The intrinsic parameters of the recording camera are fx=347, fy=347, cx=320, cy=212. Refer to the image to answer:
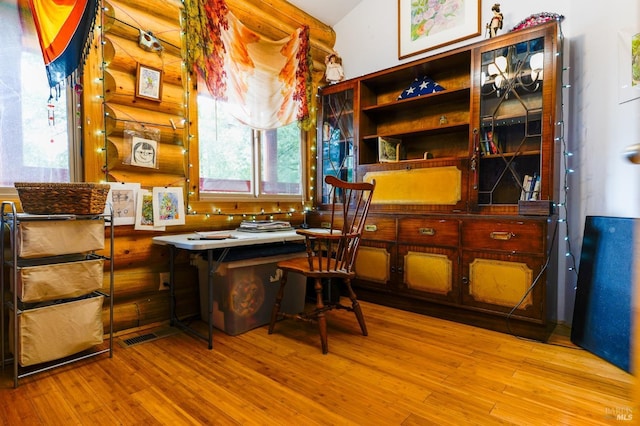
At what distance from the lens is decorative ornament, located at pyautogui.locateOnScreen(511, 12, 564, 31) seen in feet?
7.45

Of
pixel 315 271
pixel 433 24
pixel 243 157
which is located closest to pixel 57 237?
pixel 315 271

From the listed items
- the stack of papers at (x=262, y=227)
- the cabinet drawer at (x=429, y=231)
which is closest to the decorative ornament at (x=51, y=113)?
the stack of papers at (x=262, y=227)

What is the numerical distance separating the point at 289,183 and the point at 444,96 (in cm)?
155

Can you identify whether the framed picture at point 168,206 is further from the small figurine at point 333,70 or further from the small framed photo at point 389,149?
the small figurine at point 333,70

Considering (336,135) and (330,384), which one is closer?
(330,384)

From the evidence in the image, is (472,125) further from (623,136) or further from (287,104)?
(287,104)

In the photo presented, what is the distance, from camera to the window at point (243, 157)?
268 cm

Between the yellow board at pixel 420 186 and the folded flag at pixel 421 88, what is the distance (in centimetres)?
69

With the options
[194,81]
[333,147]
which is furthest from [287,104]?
[194,81]

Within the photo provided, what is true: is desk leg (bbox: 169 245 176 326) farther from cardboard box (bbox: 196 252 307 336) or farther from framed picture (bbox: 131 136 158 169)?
framed picture (bbox: 131 136 158 169)

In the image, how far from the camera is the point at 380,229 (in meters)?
2.84

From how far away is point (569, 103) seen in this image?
2398 millimetres

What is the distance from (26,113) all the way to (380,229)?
2404 millimetres

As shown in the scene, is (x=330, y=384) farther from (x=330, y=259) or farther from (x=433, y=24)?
(x=433, y=24)
